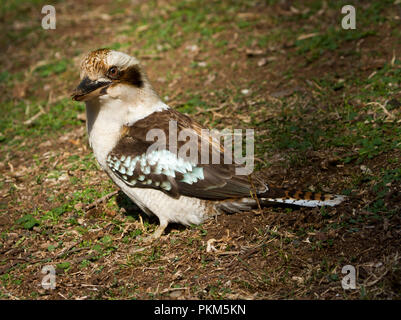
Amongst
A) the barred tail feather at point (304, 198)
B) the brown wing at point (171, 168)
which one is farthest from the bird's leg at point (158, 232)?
the barred tail feather at point (304, 198)

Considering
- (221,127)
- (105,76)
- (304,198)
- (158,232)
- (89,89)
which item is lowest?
(158,232)

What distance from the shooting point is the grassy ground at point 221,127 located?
13.7 feet

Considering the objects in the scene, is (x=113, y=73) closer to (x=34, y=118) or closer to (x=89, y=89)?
(x=89, y=89)

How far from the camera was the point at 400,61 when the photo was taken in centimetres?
654

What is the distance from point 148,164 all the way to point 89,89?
3.03 ft

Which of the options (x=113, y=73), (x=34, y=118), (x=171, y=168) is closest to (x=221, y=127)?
(x=171, y=168)

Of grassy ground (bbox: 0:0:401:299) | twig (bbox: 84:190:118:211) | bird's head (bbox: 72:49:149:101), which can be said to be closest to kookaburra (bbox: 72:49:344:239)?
bird's head (bbox: 72:49:149:101)

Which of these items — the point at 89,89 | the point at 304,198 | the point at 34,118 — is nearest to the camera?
the point at 304,198

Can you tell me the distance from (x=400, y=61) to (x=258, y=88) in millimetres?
1914

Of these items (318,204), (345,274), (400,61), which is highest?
(400,61)

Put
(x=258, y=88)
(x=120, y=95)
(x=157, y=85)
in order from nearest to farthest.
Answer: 1. (x=120, y=95)
2. (x=258, y=88)
3. (x=157, y=85)

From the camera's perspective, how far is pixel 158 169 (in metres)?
4.81
